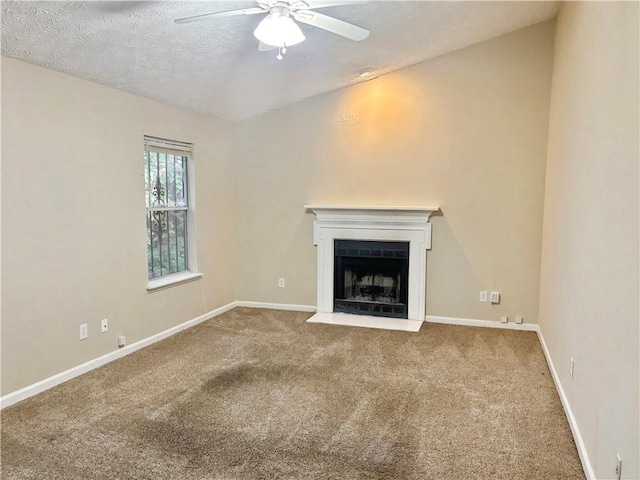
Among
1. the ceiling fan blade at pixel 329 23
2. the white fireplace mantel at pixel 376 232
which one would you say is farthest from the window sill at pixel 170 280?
the ceiling fan blade at pixel 329 23

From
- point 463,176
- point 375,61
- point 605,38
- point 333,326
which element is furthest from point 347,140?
point 605,38

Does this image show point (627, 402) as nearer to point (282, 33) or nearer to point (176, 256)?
point (282, 33)

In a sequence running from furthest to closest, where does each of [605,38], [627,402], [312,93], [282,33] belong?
[312,93], [282,33], [605,38], [627,402]

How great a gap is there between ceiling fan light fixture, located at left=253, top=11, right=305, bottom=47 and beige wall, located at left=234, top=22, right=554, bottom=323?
246cm

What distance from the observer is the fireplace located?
15.6 feet

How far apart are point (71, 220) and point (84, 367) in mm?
1160

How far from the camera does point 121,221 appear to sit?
12.0ft

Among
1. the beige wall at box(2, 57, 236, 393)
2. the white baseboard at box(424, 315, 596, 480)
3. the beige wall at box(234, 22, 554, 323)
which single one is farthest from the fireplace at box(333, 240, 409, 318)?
the beige wall at box(2, 57, 236, 393)

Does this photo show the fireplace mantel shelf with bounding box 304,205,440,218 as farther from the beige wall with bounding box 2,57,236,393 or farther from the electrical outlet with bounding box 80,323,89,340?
the electrical outlet with bounding box 80,323,89,340

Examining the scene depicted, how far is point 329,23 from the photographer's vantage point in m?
2.40

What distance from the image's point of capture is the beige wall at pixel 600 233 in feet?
5.33

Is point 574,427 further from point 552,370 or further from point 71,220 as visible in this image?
point 71,220

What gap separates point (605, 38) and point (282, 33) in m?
1.65

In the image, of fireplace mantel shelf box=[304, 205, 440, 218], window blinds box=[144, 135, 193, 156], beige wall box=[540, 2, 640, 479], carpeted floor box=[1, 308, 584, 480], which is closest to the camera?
beige wall box=[540, 2, 640, 479]
